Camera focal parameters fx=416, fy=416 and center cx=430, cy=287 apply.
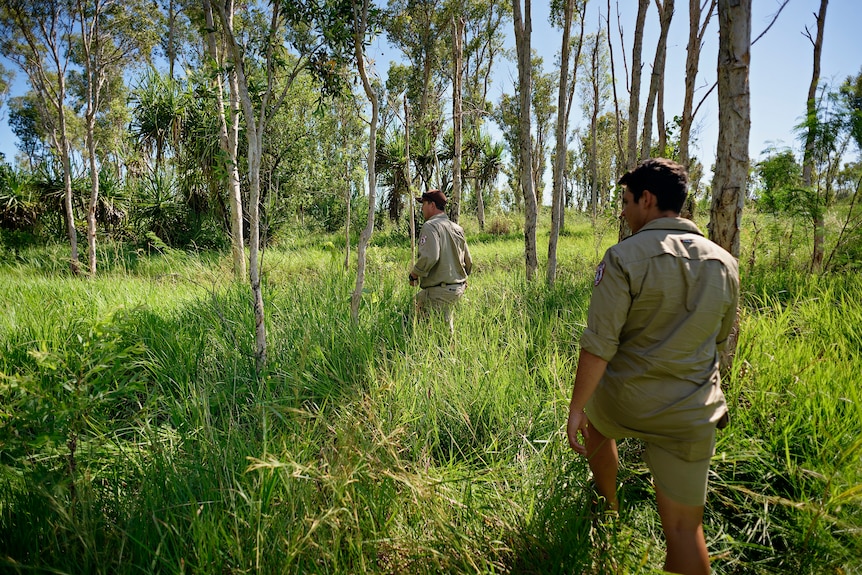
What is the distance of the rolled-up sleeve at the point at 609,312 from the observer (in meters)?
1.67

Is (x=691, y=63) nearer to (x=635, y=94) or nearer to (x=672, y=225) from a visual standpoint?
(x=635, y=94)

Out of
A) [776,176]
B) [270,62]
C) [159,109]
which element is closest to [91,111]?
[159,109]

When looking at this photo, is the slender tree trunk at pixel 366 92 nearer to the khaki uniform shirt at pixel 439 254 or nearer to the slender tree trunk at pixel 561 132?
the khaki uniform shirt at pixel 439 254

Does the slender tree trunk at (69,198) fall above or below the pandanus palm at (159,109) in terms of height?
below

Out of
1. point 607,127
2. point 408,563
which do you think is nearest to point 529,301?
point 408,563

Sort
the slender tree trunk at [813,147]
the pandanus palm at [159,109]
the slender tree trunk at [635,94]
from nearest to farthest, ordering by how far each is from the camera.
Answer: the slender tree trunk at [813,147]
the slender tree trunk at [635,94]
the pandanus palm at [159,109]

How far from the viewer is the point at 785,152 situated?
671 centimetres

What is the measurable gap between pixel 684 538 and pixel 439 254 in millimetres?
3366

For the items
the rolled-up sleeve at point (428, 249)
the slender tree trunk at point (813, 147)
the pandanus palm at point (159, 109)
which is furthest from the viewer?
the pandanus palm at point (159, 109)

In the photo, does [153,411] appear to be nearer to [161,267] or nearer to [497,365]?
[497,365]

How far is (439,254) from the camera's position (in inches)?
181

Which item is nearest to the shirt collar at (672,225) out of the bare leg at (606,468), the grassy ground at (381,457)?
the bare leg at (606,468)

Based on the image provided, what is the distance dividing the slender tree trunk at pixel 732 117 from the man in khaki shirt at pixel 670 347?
1328 millimetres

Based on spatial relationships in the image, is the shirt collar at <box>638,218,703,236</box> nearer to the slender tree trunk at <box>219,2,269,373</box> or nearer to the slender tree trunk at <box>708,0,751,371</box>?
the slender tree trunk at <box>708,0,751,371</box>
